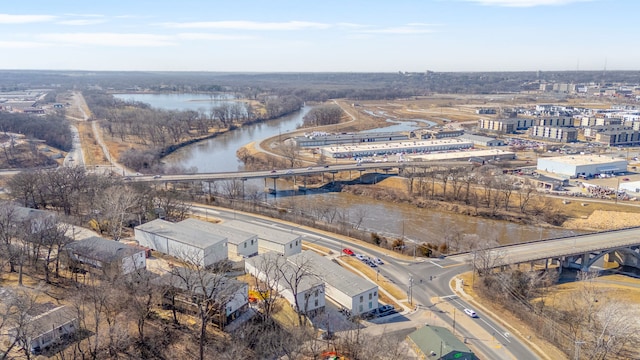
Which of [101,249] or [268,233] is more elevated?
[101,249]

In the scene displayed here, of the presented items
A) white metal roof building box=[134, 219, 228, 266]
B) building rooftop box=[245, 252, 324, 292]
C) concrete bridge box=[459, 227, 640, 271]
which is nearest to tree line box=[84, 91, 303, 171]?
white metal roof building box=[134, 219, 228, 266]

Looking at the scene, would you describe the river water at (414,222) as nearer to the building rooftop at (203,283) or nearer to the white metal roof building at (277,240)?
the white metal roof building at (277,240)

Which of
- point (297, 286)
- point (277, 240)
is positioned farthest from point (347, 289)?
point (277, 240)

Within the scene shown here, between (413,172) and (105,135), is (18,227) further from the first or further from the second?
(105,135)

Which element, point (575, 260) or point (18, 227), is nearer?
point (18, 227)

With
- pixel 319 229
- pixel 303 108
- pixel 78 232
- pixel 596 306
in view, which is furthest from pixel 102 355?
pixel 303 108

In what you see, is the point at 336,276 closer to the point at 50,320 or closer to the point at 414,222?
the point at 50,320
